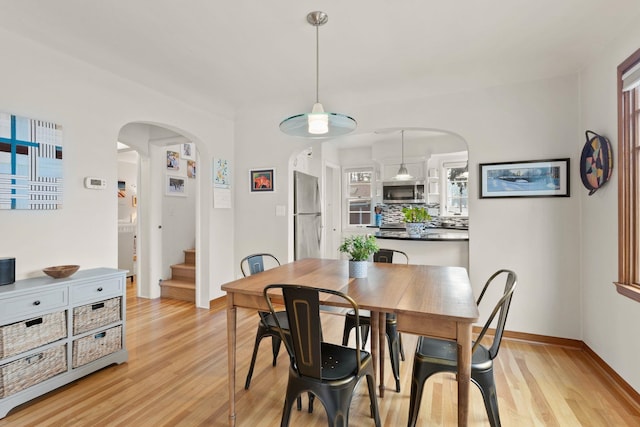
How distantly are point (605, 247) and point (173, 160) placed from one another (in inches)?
197

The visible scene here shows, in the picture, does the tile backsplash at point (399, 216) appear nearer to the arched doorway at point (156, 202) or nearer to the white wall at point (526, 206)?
the white wall at point (526, 206)

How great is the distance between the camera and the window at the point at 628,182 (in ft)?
6.77

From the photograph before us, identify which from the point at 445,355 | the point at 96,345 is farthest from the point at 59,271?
the point at 445,355

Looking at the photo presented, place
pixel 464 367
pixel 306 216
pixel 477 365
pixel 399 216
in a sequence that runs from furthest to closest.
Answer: pixel 399 216 < pixel 306 216 < pixel 477 365 < pixel 464 367

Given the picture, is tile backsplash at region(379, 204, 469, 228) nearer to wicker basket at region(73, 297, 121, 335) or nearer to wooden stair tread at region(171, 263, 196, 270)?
wooden stair tread at region(171, 263, 196, 270)

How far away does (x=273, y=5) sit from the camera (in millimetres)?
1982

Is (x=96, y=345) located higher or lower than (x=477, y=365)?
lower

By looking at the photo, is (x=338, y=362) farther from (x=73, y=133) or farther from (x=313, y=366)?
(x=73, y=133)

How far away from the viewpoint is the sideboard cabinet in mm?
1882

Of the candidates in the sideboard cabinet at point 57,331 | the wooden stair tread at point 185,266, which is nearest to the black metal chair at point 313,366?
the sideboard cabinet at point 57,331

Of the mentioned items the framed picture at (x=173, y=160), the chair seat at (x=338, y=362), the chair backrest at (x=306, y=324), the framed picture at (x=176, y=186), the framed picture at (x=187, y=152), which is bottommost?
the chair seat at (x=338, y=362)

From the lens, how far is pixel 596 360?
2473mm

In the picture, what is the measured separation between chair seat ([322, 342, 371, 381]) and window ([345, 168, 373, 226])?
530cm

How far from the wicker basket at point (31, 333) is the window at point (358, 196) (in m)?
5.44
